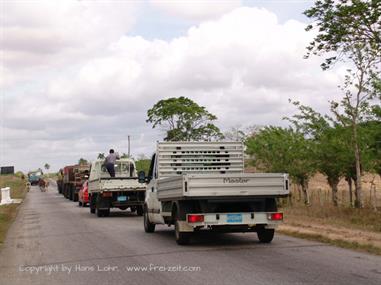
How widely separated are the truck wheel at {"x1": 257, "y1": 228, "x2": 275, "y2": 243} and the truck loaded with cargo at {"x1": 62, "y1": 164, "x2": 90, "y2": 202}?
87.0ft

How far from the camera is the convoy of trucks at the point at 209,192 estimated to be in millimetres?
12727

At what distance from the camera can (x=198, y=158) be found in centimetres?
1595

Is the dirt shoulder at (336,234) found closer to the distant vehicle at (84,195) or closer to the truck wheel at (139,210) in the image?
the truck wheel at (139,210)

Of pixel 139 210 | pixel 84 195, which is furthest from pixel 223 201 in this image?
pixel 84 195

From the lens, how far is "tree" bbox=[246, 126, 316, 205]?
28266mm

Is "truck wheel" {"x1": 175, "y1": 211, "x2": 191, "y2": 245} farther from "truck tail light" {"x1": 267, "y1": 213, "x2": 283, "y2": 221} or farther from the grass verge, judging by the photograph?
the grass verge

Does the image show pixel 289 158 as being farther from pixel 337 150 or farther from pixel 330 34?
pixel 330 34

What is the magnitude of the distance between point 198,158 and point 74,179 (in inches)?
1150

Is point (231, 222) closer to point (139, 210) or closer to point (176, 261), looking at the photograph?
point (176, 261)

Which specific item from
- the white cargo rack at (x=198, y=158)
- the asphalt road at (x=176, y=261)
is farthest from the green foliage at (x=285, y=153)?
the asphalt road at (x=176, y=261)

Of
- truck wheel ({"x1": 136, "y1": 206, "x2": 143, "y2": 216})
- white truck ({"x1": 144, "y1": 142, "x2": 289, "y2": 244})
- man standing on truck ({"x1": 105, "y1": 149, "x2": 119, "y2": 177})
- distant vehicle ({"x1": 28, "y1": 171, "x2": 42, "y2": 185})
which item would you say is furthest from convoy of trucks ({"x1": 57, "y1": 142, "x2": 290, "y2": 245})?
distant vehicle ({"x1": 28, "y1": 171, "x2": 42, "y2": 185})

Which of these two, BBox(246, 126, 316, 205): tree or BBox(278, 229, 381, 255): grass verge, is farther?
BBox(246, 126, 316, 205): tree

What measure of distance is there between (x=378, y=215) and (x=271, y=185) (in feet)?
26.4

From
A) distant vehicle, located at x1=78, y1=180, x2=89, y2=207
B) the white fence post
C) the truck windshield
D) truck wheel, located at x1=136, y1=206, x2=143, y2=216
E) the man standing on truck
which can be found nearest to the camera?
truck wheel, located at x1=136, y1=206, x2=143, y2=216
